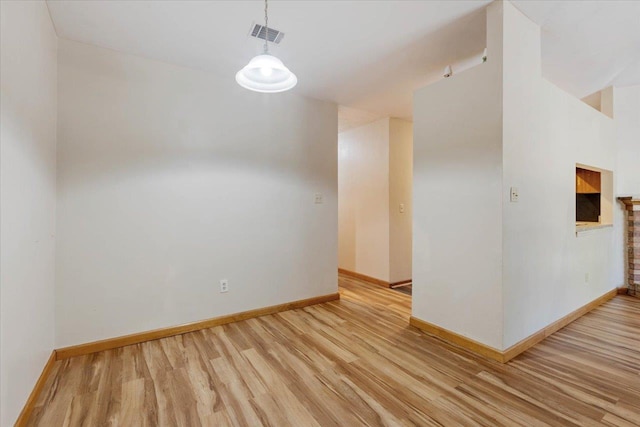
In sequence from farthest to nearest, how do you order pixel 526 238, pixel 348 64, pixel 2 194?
pixel 348 64 < pixel 526 238 < pixel 2 194

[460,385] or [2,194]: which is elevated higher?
[2,194]

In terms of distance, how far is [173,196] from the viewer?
285 centimetres

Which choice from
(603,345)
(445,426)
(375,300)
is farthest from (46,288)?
(603,345)

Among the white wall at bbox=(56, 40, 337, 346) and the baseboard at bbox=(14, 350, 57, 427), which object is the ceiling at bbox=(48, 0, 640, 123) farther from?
the baseboard at bbox=(14, 350, 57, 427)

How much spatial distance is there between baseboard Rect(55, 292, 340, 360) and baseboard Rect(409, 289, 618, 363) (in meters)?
1.47

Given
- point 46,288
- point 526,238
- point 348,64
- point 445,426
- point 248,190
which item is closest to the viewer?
point 445,426

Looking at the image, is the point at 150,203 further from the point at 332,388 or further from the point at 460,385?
the point at 460,385

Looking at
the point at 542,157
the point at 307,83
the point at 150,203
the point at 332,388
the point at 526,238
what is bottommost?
the point at 332,388

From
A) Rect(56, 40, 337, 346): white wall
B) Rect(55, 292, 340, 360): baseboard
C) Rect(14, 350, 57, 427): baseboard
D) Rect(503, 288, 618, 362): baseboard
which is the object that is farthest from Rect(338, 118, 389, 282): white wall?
Rect(14, 350, 57, 427): baseboard

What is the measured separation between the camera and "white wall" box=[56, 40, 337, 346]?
245 centimetres

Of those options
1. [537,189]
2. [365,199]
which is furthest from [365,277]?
[537,189]

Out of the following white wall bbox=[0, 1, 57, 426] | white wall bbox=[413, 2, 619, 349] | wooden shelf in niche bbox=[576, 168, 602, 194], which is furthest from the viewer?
wooden shelf in niche bbox=[576, 168, 602, 194]

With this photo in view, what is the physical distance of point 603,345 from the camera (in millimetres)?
2572

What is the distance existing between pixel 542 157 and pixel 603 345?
177 centimetres
